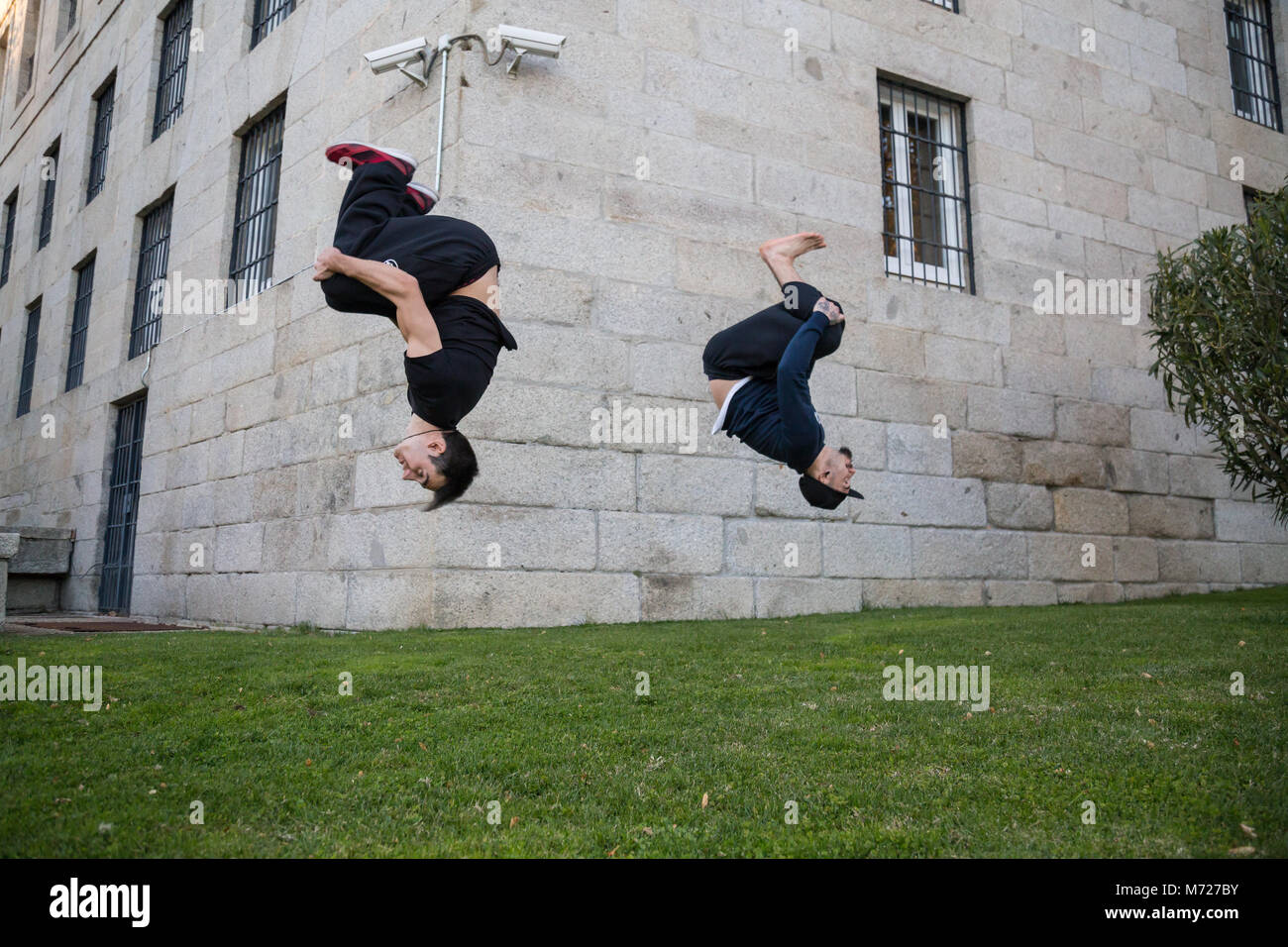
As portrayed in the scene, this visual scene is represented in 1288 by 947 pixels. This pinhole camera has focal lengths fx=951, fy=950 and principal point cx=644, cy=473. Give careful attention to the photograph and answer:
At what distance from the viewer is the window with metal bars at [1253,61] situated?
601 inches

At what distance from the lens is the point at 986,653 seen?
7094mm

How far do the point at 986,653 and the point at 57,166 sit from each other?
21.6 metres

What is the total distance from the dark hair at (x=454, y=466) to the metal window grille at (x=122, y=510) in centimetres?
1184

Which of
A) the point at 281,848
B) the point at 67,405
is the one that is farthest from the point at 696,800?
the point at 67,405

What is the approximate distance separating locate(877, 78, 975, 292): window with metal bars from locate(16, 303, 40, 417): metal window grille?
17.5 m

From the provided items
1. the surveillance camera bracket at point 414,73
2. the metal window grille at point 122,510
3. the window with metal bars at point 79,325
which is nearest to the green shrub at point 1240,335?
the surveillance camera bracket at point 414,73

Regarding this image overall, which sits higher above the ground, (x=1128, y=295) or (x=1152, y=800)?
(x=1128, y=295)

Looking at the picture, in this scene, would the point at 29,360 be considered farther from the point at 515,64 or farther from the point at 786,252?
the point at 786,252

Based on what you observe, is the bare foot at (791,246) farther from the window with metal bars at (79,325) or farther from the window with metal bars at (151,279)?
the window with metal bars at (79,325)

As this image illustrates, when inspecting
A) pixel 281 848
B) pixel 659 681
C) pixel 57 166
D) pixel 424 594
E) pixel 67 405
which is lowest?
pixel 281 848

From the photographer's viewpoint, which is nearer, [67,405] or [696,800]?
[696,800]

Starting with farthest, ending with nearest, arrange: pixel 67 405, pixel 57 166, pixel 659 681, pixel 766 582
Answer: pixel 57 166 < pixel 67 405 < pixel 766 582 < pixel 659 681

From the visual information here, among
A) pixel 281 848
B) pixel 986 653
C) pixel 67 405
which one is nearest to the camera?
pixel 281 848

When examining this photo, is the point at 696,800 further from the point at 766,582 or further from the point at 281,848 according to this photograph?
the point at 766,582
